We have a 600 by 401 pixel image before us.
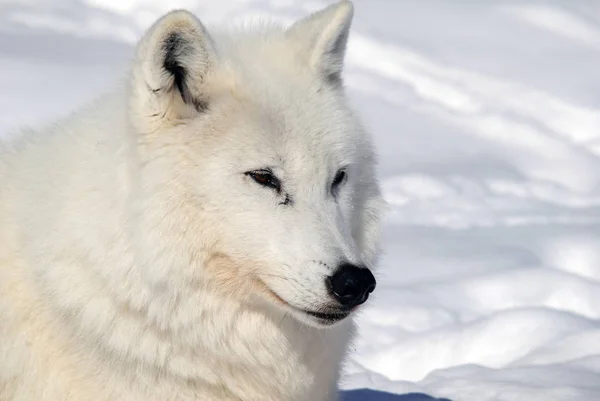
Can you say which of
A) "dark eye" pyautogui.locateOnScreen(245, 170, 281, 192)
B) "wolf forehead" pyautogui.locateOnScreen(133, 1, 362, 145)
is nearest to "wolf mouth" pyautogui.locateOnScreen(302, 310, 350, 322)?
"dark eye" pyautogui.locateOnScreen(245, 170, 281, 192)

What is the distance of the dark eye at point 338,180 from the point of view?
358 centimetres

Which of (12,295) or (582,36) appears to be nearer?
(12,295)

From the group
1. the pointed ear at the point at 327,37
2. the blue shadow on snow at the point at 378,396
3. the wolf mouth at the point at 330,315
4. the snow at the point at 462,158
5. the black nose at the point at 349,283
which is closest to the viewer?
the black nose at the point at 349,283

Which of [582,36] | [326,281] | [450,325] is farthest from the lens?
[582,36]

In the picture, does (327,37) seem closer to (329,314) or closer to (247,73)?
(247,73)

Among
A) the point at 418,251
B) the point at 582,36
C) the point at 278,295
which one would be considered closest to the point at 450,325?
the point at 418,251

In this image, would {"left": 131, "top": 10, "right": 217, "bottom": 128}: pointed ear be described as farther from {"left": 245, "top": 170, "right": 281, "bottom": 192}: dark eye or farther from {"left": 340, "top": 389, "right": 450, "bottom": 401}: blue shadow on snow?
Result: {"left": 340, "top": 389, "right": 450, "bottom": 401}: blue shadow on snow

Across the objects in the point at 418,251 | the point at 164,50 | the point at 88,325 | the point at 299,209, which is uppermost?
the point at 164,50

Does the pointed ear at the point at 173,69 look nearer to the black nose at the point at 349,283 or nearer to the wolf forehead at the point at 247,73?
the wolf forehead at the point at 247,73

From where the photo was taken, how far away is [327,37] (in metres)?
3.84

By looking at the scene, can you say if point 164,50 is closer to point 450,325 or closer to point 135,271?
point 135,271

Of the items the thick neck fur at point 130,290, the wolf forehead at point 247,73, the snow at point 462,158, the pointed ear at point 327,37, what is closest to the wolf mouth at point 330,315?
the thick neck fur at point 130,290

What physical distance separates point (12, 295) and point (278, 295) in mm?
1041

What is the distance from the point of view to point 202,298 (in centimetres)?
345
